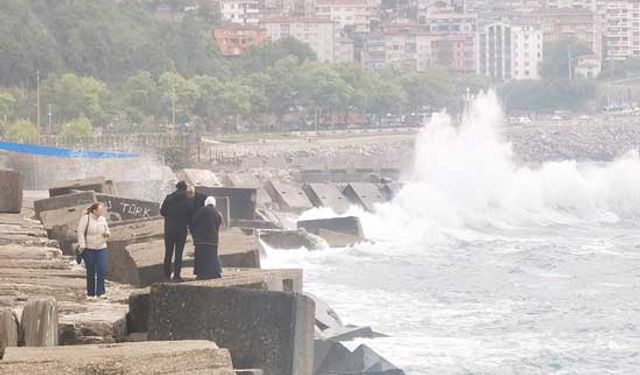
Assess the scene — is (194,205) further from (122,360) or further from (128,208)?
(128,208)

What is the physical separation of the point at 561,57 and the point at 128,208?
121m

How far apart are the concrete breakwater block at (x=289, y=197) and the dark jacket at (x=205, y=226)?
26.7 meters

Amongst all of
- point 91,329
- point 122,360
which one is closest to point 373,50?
point 91,329

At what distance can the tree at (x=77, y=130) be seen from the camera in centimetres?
5005

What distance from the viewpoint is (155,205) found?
16.4m

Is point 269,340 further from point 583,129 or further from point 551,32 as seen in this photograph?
point 551,32

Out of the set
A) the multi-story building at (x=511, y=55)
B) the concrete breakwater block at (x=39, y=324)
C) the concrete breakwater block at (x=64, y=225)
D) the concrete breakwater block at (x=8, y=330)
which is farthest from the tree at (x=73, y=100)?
the multi-story building at (x=511, y=55)

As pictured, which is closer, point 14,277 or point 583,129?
point 14,277

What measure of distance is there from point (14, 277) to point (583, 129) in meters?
83.4

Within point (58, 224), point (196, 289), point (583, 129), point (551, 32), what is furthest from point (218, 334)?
point (551, 32)

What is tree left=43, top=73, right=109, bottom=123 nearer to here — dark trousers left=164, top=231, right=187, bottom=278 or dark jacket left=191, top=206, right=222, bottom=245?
dark trousers left=164, top=231, right=187, bottom=278

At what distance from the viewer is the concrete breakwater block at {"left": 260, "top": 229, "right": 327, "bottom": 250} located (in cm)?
2669

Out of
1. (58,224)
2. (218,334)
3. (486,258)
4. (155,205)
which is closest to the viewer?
(218,334)

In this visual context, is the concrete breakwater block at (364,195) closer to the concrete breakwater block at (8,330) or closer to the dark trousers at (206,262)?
the dark trousers at (206,262)
